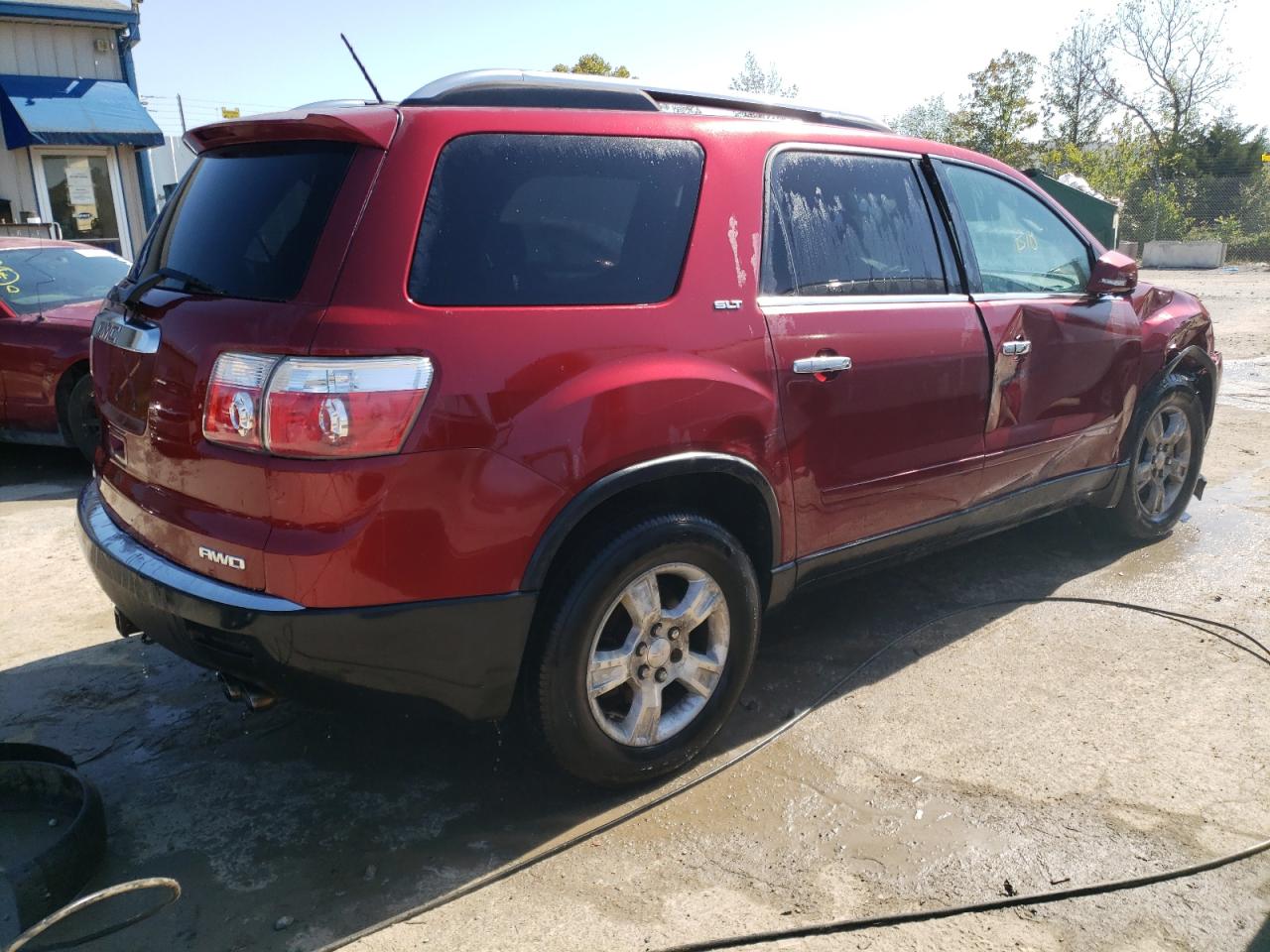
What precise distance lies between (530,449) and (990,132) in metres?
32.7

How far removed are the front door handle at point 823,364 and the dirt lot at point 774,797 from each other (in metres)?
1.20

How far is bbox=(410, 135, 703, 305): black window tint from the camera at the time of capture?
8.38 ft

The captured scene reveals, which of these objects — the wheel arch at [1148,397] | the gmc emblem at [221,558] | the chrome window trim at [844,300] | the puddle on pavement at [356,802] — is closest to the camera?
the gmc emblem at [221,558]

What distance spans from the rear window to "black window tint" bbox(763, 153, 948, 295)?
134 centimetres

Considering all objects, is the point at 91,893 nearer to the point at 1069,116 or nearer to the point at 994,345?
the point at 994,345

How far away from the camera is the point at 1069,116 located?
143 feet

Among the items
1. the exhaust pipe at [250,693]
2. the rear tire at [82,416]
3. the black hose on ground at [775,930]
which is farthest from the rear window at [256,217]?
the rear tire at [82,416]

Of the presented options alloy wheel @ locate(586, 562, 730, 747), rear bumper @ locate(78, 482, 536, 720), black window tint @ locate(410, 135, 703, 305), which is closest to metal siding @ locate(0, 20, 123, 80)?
rear bumper @ locate(78, 482, 536, 720)

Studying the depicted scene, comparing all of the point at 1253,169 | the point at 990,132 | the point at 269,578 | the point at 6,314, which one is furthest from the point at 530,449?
the point at 1253,169

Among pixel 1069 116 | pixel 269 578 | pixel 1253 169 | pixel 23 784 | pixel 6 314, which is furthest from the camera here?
pixel 1069 116

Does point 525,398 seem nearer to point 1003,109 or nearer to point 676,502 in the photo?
point 676,502

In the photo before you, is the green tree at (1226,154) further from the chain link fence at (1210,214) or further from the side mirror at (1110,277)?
the side mirror at (1110,277)

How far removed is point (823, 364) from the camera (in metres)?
3.22

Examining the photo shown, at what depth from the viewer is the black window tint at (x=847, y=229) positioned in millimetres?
3250
